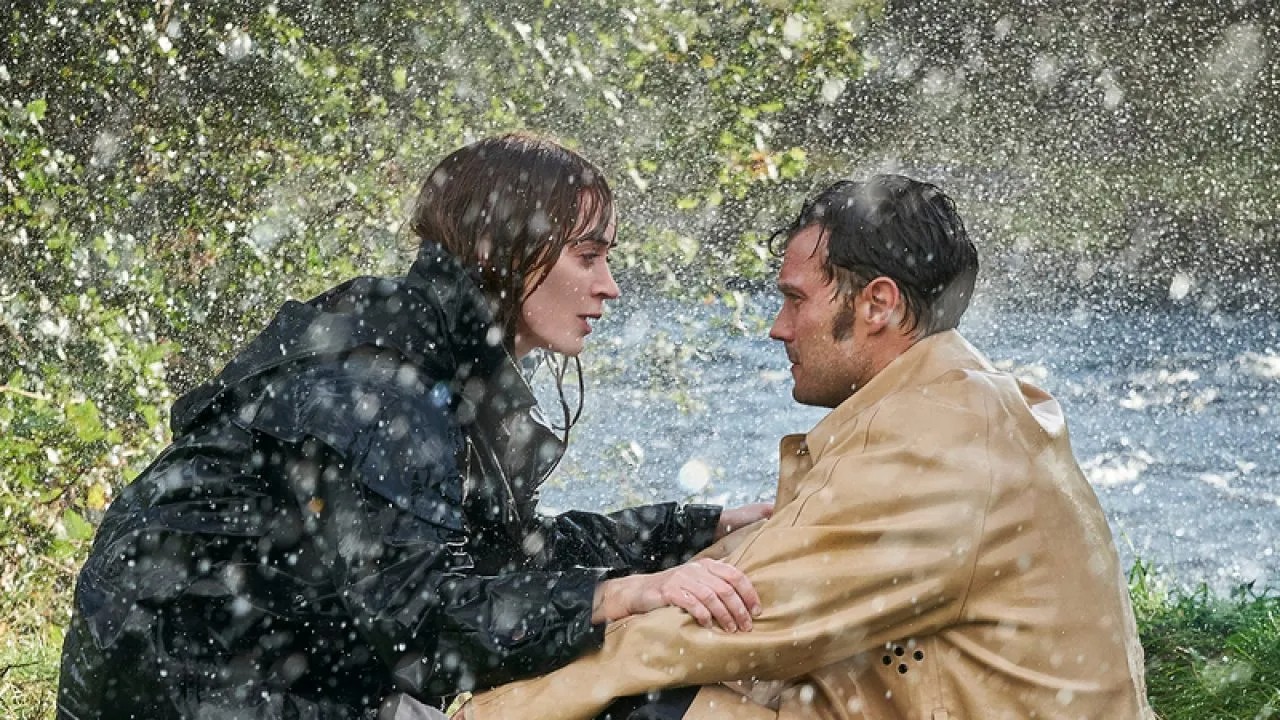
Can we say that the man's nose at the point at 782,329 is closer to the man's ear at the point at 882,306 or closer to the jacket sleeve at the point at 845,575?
the man's ear at the point at 882,306

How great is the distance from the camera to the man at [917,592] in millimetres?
2646

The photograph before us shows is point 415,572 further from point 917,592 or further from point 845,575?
point 917,592

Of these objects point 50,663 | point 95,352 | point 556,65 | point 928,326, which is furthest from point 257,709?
point 556,65

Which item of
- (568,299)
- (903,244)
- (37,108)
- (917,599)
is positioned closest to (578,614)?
(917,599)

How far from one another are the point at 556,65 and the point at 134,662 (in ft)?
14.1

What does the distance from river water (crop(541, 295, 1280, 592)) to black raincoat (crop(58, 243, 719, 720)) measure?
556cm

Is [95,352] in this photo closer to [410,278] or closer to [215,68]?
[215,68]

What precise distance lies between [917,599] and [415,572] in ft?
2.89

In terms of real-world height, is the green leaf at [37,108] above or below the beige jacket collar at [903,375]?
above

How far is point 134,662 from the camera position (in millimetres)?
2881

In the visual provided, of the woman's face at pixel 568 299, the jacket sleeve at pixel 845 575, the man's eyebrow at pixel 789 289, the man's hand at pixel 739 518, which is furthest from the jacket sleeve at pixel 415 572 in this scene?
the man's hand at pixel 739 518

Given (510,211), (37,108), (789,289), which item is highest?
(37,108)

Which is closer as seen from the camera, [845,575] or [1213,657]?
[845,575]

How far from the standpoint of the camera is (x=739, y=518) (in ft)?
11.9
